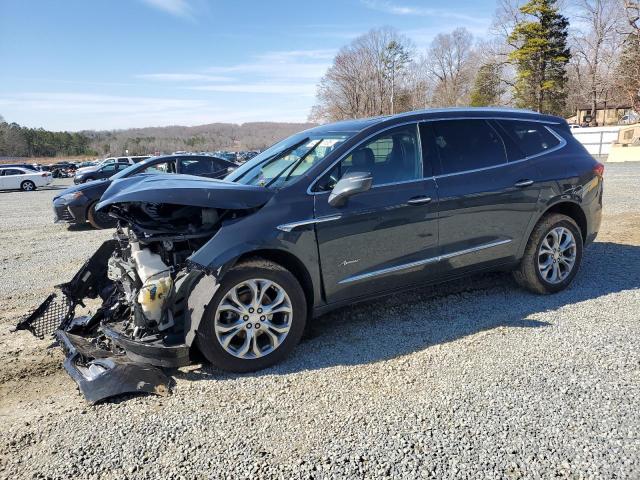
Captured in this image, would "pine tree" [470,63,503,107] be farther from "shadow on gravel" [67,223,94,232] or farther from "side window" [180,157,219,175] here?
"shadow on gravel" [67,223,94,232]

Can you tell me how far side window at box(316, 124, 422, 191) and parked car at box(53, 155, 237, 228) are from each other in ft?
20.4

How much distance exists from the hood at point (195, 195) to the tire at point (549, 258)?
2.70 meters

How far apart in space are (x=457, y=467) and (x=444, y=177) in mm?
2466

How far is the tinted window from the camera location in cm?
467

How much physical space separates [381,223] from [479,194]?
1.08 meters

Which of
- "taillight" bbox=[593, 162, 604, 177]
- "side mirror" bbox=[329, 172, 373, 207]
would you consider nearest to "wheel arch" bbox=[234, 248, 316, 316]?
"side mirror" bbox=[329, 172, 373, 207]

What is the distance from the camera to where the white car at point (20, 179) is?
27.3 metres

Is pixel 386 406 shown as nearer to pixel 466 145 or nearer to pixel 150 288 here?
pixel 150 288

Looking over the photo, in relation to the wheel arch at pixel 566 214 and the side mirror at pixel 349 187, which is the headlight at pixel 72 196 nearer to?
the side mirror at pixel 349 187

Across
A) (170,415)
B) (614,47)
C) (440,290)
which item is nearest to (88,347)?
(170,415)

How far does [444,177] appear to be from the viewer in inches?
164

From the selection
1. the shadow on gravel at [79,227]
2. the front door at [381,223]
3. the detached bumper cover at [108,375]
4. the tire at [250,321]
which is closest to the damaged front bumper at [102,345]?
the detached bumper cover at [108,375]

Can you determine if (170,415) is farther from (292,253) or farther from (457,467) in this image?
(457,467)

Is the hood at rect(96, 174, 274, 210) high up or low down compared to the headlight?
up
